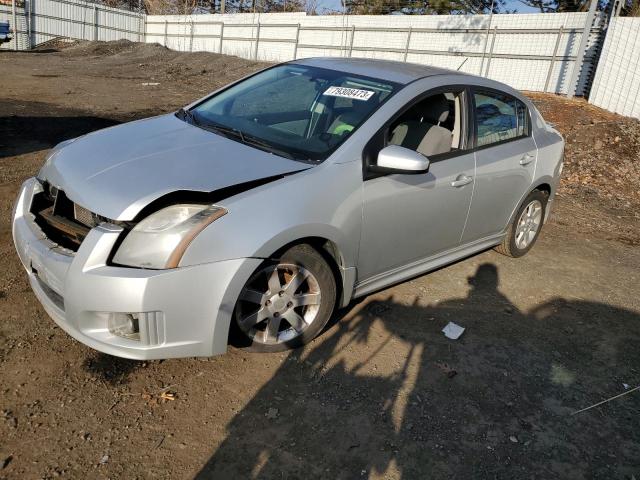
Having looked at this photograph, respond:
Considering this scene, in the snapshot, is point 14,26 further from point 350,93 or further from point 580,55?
point 350,93

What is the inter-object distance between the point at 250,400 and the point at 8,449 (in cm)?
112

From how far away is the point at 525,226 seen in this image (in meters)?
5.08

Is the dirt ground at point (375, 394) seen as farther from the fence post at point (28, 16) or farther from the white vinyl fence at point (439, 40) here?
the fence post at point (28, 16)

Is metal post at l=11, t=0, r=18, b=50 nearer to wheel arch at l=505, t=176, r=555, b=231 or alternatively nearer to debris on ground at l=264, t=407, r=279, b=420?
wheel arch at l=505, t=176, r=555, b=231

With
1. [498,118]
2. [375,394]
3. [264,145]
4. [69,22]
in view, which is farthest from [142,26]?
[375,394]

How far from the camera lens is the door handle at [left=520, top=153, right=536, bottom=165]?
4.50m

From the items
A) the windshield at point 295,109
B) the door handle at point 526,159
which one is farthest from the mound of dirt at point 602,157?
the windshield at point 295,109

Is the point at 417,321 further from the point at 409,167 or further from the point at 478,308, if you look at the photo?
the point at 409,167

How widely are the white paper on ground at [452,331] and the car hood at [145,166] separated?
1602 mm

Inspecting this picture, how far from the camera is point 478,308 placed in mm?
4133

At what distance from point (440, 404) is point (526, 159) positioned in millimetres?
2558

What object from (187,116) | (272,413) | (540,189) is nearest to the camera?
(272,413)

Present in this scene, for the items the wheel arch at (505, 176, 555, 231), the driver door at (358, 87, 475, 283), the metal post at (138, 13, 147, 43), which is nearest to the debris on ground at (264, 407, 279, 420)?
the driver door at (358, 87, 475, 283)

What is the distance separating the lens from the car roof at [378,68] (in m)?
3.77
